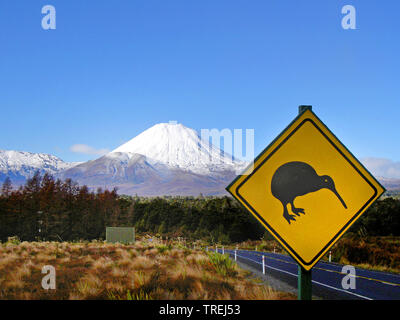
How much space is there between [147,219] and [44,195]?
60.2 ft

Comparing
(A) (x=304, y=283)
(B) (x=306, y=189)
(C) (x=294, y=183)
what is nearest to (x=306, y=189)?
(B) (x=306, y=189)

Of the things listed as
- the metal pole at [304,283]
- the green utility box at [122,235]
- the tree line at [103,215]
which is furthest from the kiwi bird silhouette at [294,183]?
the tree line at [103,215]

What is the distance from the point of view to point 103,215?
61156 mm

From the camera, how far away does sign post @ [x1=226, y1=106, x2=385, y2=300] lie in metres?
3.34

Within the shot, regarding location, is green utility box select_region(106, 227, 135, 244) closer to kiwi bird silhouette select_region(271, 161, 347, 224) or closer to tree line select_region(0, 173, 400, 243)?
tree line select_region(0, 173, 400, 243)

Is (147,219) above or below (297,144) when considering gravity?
below

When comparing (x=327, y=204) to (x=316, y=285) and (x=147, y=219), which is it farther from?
(x=147, y=219)

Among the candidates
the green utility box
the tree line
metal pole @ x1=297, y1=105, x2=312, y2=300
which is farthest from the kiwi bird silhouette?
the tree line

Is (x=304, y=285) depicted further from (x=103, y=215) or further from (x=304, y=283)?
(x=103, y=215)

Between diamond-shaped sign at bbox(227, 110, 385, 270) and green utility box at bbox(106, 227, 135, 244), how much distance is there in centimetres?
2501

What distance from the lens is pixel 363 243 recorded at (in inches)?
1059

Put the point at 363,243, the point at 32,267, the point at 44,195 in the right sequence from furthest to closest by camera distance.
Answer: the point at 44,195, the point at 363,243, the point at 32,267

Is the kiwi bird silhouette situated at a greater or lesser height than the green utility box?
greater
